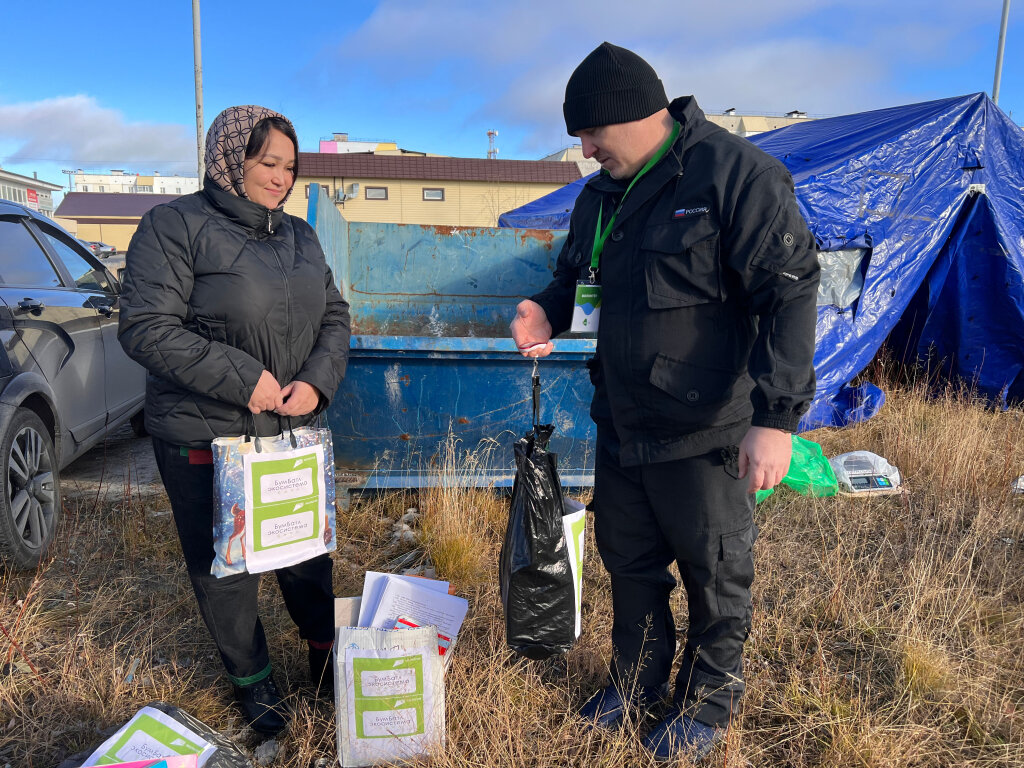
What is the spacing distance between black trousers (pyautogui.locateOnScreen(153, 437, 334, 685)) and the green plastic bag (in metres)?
2.58

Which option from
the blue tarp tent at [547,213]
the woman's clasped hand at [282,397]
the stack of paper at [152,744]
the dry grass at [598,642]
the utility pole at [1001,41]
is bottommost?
the dry grass at [598,642]

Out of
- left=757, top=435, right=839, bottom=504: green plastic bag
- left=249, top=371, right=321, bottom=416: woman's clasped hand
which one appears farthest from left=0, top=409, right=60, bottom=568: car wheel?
left=757, top=435, right=839, bottom=504: green plastic bag

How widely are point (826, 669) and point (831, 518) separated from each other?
61.0 inches

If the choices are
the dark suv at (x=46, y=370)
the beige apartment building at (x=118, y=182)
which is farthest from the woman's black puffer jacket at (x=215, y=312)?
the beige apartment building at (x=118, y=182)

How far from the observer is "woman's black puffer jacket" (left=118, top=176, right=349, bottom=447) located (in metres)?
1.77

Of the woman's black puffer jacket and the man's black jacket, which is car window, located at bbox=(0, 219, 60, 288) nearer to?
the woman's black puffer jacket

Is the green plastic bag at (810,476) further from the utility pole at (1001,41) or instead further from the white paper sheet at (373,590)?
the utility pole at (1001,41)

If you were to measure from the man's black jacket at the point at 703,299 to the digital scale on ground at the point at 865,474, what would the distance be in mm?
2584

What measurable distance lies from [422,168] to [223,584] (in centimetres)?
2903

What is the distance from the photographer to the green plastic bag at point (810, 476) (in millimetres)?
3865

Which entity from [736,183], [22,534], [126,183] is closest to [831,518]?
[736,183]

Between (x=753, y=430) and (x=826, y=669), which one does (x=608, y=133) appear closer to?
(x=753, y=430)

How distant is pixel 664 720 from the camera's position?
2.03 metres

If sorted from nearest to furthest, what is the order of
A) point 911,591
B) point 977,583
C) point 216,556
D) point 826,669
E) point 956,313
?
point 216,556, point 826,669, point 911,591, point 977,583, point 956,313
